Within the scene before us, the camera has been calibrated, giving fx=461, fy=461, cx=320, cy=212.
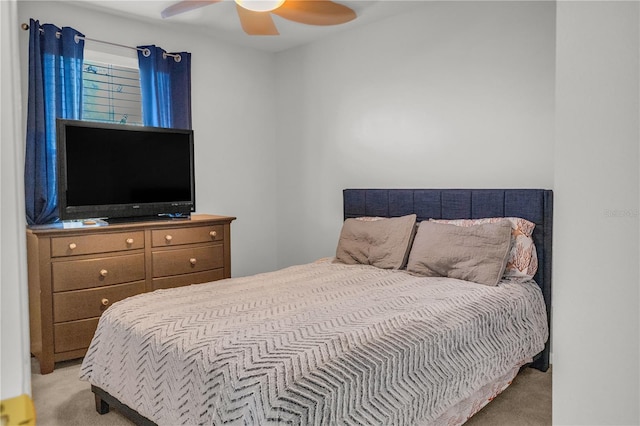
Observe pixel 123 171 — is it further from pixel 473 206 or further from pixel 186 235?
pixel 473 206

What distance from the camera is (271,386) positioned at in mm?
1534

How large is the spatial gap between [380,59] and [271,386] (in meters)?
3.17

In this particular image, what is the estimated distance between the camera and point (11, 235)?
349mm

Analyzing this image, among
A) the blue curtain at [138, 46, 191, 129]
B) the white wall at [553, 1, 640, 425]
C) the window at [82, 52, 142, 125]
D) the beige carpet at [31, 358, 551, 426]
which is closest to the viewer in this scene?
the white wall at [553, 1, 640, 425]

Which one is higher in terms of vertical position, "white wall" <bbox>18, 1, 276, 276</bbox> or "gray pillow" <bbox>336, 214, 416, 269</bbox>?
"white wall" <bbox>18, 1, 276, 276</bbox>

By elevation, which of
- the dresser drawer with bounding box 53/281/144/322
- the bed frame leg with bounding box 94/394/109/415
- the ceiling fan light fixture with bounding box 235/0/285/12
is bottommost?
the bed frame leg with bounding box 94/394/109/415

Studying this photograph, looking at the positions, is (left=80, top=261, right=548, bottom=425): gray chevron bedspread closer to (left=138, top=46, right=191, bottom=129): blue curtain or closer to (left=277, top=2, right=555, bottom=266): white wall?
(left=277, top=2, right=555, bottom=266): white wall

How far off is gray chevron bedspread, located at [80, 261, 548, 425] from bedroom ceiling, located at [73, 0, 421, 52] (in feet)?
7.25

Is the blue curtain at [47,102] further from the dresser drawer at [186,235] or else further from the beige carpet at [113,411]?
the beige carpet at [113,411]

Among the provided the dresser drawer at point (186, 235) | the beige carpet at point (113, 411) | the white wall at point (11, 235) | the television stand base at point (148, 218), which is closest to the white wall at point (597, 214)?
the white wall at point (11, 235)

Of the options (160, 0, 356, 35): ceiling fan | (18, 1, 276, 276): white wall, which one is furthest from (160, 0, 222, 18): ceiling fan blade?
(18, 1, 276, 276): white wall

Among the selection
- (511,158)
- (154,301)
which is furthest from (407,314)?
(511,158)

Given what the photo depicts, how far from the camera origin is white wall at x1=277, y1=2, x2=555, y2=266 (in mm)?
3156

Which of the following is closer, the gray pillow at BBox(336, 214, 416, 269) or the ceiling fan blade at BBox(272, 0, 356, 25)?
the ceiling fan blade at BBox(272, 0, 356, 25)
